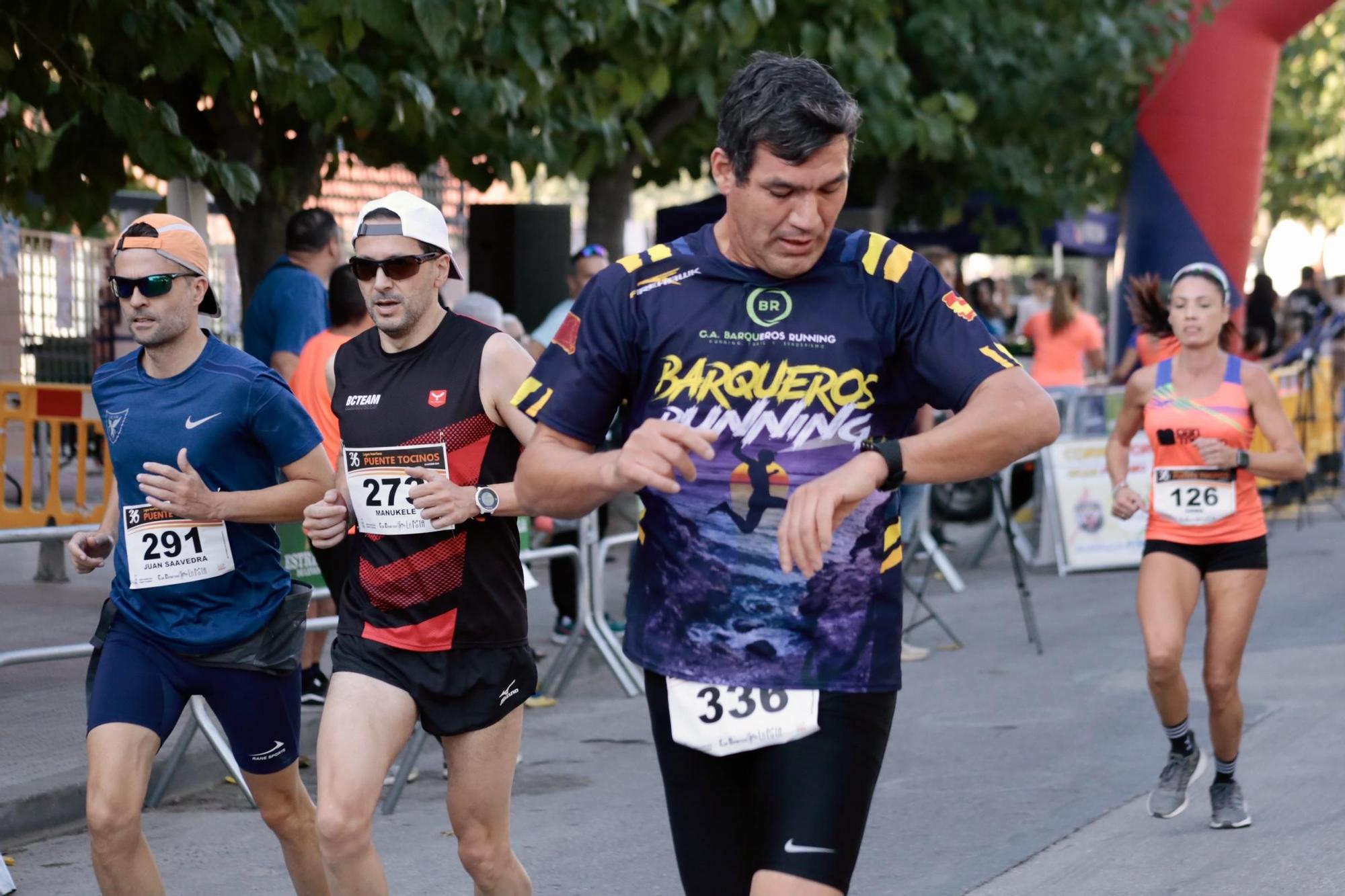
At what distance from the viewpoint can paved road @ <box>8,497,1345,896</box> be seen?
19.6 ft

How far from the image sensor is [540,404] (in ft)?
10.7

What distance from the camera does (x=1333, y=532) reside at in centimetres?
1616

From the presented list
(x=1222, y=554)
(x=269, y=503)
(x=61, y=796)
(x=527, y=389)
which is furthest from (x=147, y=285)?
(x=1222, y=554)

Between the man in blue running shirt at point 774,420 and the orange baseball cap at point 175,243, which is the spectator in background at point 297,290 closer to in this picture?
the orange baseball cap at point 175,243

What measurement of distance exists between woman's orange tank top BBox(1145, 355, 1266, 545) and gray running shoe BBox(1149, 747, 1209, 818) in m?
0.76

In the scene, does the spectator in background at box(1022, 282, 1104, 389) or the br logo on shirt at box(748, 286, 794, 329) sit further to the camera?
the spectator in background at box(1022, 282, 1104, 389)

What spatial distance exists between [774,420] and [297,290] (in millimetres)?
6301

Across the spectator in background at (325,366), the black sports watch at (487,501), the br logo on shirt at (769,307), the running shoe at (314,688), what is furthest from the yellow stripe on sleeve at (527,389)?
the running shoe at (314,688)

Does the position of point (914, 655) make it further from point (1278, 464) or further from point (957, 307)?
point (957, 307)

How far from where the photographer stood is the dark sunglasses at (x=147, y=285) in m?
4.76

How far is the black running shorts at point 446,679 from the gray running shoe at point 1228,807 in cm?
299

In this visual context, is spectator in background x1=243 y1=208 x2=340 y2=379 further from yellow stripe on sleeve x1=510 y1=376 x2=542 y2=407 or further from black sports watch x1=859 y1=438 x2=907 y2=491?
black sports watch x1=859 y1=438 x2=907 y2=491

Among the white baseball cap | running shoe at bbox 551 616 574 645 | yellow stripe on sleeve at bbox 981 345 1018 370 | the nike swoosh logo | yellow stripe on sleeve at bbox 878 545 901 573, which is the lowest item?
running shoe at bbox 551 616 574 645

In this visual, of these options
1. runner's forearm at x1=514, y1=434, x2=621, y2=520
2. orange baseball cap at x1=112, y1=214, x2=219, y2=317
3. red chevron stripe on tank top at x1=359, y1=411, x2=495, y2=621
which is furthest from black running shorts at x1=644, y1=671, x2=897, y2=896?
orange baseball cap at x1=112, y1=214, x2=219, y2=317
